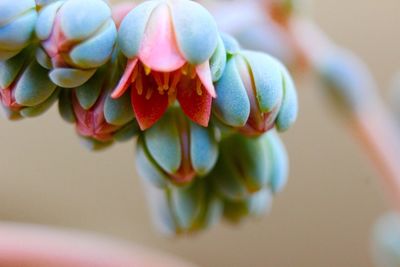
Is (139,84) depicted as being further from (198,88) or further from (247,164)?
(247,164)

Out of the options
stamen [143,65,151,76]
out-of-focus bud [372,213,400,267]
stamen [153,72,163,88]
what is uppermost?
stamen [143,65,151,76]

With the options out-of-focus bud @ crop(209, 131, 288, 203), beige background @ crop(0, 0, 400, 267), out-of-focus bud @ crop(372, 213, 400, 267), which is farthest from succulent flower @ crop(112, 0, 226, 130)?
beige background @ crop(0, 0, 400, 267)

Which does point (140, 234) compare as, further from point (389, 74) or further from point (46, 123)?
point (389, 74)

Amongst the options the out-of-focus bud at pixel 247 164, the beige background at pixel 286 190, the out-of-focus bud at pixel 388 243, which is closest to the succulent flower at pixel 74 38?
the out-of-focus bud at pixel 247 164

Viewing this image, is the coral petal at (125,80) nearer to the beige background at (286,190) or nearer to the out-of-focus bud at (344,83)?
the out-of-focus bud at (344,83)

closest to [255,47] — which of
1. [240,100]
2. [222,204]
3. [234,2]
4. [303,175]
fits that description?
[234,2]

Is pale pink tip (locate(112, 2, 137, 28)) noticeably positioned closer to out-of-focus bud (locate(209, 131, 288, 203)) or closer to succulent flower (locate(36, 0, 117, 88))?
succulent flower (locate(36, 0, 117, 88))
